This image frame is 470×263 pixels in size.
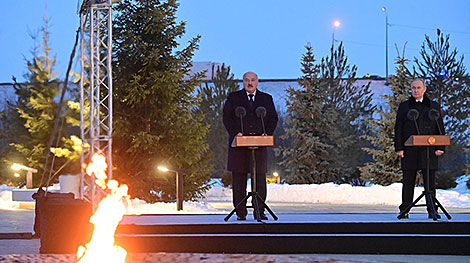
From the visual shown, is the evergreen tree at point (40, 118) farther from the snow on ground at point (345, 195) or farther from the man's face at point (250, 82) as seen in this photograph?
the man's face at point (250, 82)

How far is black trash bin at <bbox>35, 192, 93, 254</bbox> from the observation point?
6.97 metres

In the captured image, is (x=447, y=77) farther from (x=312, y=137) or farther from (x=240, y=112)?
(x=240, y=112)

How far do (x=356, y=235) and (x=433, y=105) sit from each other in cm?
193

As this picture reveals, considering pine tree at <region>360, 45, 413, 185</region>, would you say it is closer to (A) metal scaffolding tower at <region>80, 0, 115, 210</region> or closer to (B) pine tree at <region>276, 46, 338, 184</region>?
(B) pine tree at <region>276, 46, 338, 184</region>

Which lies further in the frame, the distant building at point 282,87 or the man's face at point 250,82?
the distant building at point 282,87

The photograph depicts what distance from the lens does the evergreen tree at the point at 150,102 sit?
1652 cm

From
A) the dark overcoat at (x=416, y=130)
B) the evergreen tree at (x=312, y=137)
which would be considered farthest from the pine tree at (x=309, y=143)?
the dark overcoat at (x=416, y=130)

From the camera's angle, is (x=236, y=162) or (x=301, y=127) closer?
(x=236, y=162)

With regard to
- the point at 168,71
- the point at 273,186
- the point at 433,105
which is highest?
the point at 168,71

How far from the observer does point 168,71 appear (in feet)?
53.4

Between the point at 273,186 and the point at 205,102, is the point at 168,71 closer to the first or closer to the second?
the point at 273,186

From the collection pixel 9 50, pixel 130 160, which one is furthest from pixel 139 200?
pixel 9 50

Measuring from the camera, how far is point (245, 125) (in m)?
7.69

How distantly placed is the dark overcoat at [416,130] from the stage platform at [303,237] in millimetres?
781
